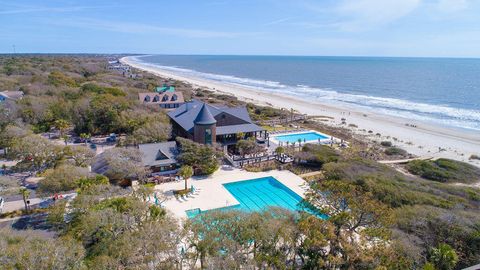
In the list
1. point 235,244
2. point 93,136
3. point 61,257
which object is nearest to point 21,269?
point 61,257

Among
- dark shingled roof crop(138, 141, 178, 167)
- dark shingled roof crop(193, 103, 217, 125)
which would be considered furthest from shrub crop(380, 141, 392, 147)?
dark shingled roof crop(138, 141, 178, 167)

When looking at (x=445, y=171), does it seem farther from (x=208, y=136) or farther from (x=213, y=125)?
(x=208, y=136)

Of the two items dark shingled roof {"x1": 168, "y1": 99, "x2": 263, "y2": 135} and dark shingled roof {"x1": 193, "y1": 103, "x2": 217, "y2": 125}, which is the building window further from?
dark shingled roof {"x1": 168, "y1": 99, "x2": 263, "y2": 135}

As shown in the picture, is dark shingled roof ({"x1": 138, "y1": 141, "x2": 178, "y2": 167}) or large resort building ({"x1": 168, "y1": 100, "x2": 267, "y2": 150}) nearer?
dark shingled roof ({"x1": 138, "y1": 141, "x2": 178, "y2": 167})

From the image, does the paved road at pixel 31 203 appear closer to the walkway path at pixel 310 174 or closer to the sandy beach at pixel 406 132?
the walkway path at pixel 310 174

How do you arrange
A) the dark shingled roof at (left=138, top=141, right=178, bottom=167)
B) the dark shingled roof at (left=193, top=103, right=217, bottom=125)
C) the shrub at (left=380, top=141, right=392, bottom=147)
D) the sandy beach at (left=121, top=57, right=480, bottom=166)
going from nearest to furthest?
the dark shingled roof at (left=138, top=141, right=178, bottom=167), the dark shingled roof at (left=193, top=103, right=217, bottom=125), the sandy beach at (left=121, top=57, right=480, bottom=166), the shrub at (left=380, top=141, right=392, bottom=147)

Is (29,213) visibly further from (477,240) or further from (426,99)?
(426,99)

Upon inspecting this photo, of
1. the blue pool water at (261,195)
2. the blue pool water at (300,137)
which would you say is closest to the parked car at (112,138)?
the blue pool water at (261,195)
